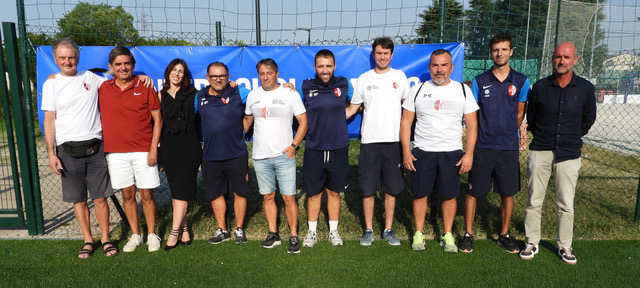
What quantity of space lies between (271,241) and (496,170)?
2.33m

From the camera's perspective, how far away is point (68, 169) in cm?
384

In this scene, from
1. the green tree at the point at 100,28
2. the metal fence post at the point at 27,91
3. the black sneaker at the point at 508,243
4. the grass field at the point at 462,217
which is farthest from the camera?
the grass field at the point at 462,217

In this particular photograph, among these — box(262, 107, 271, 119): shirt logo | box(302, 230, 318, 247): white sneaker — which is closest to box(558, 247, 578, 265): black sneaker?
box(302, 230, 318, 247): white sneaker

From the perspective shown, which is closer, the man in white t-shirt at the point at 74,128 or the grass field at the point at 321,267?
the grass field at the point at 321,267

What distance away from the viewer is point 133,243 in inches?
163

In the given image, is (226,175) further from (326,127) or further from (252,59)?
(252,59)

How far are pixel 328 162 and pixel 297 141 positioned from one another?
0.37 meters

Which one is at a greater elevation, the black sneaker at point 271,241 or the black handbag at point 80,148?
the black handbag at point 80,148

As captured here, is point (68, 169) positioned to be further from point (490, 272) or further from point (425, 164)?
point (490, 272)

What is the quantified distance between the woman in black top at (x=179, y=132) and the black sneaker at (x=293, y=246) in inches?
44.0

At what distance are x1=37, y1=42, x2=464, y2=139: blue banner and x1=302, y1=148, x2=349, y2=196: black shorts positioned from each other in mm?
1126

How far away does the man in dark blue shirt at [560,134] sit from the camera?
3.52 m

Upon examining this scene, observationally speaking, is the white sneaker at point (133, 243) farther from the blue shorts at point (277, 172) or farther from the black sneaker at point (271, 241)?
the blue shorts at point (277, 172)

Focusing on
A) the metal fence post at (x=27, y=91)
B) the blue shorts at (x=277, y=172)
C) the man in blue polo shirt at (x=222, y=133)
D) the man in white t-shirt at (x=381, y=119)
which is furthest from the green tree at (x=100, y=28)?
the man in white t-shirt at (x=381, y=119)
